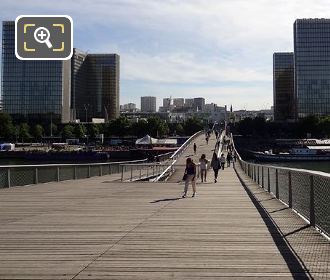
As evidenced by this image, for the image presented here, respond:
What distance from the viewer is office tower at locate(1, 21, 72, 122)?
591 ft

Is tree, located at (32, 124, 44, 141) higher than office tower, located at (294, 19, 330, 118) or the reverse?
the reverse

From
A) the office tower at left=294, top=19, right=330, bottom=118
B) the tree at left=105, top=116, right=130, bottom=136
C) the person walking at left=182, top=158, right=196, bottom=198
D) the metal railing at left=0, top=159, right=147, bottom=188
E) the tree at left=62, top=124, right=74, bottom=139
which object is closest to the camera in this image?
the person walking at left=182, top=158, right=196, bottom=198

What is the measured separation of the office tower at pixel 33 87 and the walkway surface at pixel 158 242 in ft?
560

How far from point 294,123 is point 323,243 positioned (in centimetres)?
18874

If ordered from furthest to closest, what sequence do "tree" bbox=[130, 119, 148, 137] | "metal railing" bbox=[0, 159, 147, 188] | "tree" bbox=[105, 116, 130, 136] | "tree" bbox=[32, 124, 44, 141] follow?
"tree" bbox=[130, 119, 148, 137] → "tree" bbox=[105, 116, 130, 136] → "tree" bbox=[32, 124, 44, 141] → "metal railing" bbox=[0, 159, 147, 188]

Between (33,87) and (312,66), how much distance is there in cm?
9792

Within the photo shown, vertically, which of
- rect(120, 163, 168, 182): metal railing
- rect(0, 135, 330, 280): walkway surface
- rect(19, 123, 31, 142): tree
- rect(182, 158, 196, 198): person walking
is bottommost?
rect(120, 163, 168, 182): metal railing

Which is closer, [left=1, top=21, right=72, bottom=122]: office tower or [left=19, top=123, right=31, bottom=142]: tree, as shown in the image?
[left=19, top=123, right=31, bottom=142]: tree

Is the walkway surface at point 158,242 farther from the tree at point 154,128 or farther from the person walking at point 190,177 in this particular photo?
the tree at point 154,128

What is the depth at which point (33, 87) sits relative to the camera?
181 meters

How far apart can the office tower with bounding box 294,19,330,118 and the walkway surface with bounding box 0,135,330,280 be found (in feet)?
607

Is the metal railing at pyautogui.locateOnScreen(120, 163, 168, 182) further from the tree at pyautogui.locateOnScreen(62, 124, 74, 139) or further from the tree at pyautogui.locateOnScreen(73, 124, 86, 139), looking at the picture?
the tree at pyautogui.locateOnScreen(73, 124, 86, 139)

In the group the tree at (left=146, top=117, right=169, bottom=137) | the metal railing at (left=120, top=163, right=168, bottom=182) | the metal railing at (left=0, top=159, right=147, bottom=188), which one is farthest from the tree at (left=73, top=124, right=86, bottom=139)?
the metal railing at (left=0, top=159, right=147, bottom=188)

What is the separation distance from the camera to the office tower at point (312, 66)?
192 meters
